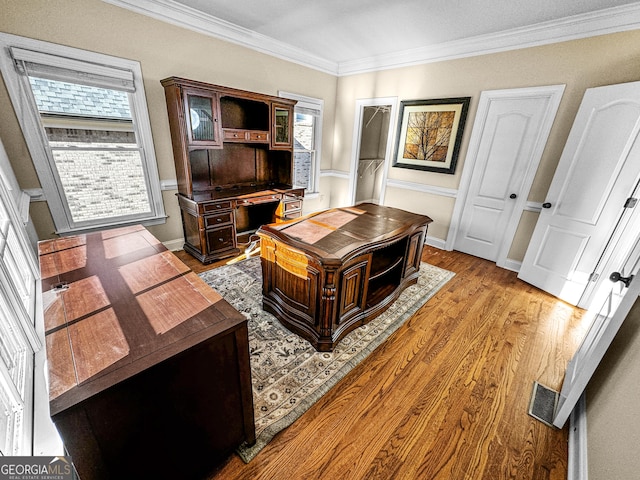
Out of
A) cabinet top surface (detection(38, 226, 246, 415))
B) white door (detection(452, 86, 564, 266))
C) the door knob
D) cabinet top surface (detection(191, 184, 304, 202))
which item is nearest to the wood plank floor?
cabinet top surface (detection(38, 226, 246, 415))

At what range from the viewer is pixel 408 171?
4.15 meters

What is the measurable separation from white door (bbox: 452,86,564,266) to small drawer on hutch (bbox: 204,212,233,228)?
10.3 feet

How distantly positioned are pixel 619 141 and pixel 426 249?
225 centimetres

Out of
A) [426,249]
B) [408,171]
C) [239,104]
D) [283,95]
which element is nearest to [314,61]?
[283,95]

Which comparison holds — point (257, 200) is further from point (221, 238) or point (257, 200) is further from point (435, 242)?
point (435, 242)

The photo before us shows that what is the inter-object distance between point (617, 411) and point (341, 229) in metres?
1.80

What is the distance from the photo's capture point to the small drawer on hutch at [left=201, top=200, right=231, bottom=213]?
118 inches

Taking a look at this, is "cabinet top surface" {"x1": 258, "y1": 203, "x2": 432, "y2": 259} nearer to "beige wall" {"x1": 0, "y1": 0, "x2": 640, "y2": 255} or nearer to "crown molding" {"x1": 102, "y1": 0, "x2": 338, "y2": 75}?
"beige wall" {"x1": 0, "y1": 0, "x2": 640, "y2": 255}

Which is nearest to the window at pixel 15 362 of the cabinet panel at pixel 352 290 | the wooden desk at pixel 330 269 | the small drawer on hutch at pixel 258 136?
the wooden desk at pixel 330 269

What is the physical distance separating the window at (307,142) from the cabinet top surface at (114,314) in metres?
3.30

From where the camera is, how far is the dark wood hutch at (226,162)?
286cm

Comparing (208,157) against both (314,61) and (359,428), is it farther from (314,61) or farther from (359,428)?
(359,428)

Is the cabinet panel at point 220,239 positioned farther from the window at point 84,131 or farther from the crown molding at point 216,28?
the crown molding at point 216,28

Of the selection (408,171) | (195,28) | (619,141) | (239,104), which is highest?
(195,28)
